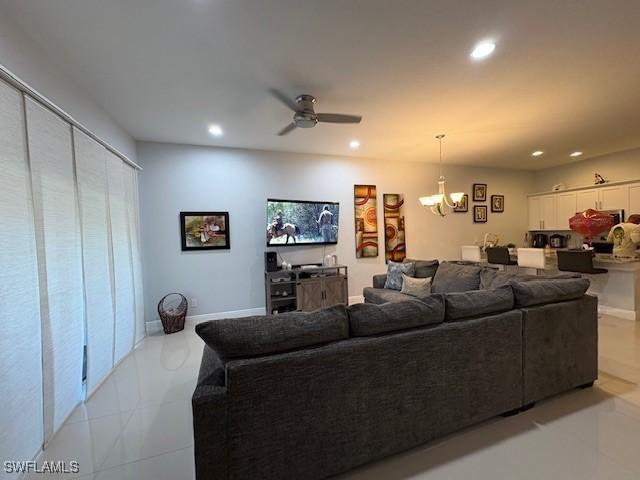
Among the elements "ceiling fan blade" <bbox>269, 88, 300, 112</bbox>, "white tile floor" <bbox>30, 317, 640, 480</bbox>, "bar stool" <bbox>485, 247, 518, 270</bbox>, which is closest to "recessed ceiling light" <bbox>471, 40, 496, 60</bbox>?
"ceiling fan blade" <bbox>269, 88, 300, 112</bbox>

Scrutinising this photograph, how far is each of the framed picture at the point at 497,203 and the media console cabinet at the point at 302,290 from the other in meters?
4.23

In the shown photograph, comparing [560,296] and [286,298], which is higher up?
[560,296]

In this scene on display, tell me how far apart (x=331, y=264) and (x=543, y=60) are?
3.64 meters

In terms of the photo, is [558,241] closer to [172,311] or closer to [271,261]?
[271,261]

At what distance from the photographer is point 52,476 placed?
1.62 meters

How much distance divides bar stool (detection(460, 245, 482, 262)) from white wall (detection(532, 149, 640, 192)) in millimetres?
2797

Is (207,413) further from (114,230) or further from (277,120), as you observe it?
(277,120)

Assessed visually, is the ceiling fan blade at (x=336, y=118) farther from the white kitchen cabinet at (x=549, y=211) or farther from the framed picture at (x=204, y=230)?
the white kitchen cabinet at (x=549, y=211)

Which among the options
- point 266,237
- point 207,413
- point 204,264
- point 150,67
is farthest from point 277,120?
point 207,413

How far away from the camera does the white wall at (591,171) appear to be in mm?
5285

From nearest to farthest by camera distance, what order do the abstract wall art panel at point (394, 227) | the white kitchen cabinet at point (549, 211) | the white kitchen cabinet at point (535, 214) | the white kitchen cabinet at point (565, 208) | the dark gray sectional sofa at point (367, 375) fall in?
1. the dark gray sectional sofa at point (367, 375)
2. the abstract wall art panel at point (394, 227)
3. the white kitchen cabinet at point (565, 208)
4. the white kitchen cabinet at point (549, 211)
5. the white kitchen cabinet at point (535, 214)

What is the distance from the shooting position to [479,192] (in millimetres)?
6379

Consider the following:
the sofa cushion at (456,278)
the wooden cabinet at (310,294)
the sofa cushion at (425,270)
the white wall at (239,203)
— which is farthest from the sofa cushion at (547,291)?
the white wall at (239,203)

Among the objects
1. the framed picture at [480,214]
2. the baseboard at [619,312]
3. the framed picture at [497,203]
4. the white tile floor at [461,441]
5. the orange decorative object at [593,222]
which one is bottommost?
the white tile floor at [461,441]
